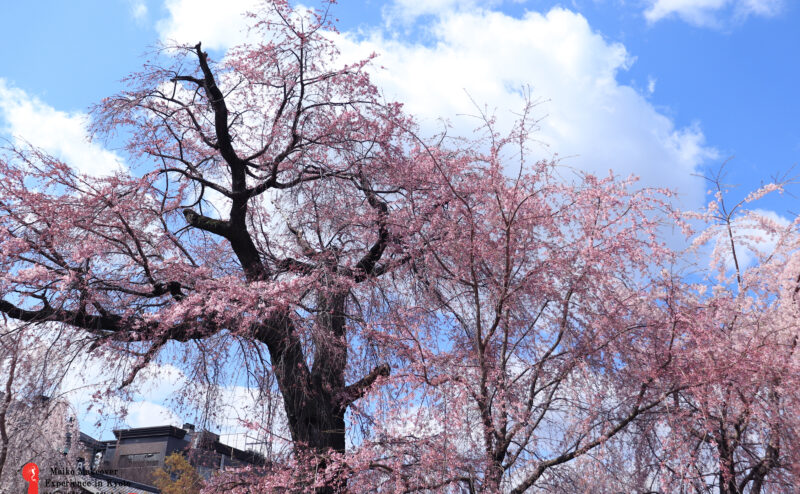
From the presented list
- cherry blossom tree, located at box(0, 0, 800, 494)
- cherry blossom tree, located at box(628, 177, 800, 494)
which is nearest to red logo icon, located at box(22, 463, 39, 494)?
cherry blossom tree, located at box(0, 0, 800, 494)

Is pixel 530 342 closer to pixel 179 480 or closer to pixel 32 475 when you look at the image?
pixel 32 475

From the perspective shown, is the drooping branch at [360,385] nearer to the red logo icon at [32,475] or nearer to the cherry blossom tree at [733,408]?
the cherry blossom tree at [733,408]

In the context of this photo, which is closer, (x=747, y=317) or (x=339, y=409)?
(x=747, y=317)

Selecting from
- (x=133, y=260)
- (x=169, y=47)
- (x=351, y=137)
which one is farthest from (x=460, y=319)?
(x=169, y=47)

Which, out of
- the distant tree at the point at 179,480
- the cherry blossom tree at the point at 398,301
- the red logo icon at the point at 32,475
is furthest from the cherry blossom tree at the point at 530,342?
the distant tree at the point at 179,480

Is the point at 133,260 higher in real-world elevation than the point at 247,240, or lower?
lower

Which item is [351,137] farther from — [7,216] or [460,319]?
[7,216]

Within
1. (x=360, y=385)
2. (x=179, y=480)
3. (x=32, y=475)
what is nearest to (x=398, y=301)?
(x=360, y=385)

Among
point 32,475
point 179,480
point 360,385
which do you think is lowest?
point 32,475

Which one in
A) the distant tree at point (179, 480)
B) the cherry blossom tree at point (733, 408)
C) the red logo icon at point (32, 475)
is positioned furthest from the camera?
the distant tree at point (179, 480)

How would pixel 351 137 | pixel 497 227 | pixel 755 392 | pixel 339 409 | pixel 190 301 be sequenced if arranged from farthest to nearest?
pixel 351 137 < pixel 339 409 < pixel 190 301 < pixel 497 227 < pixel 755 392

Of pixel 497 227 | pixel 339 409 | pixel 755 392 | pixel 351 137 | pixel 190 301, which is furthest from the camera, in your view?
pixel 351 137

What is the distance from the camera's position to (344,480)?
7.07 m

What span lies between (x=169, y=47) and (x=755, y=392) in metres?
7.92
